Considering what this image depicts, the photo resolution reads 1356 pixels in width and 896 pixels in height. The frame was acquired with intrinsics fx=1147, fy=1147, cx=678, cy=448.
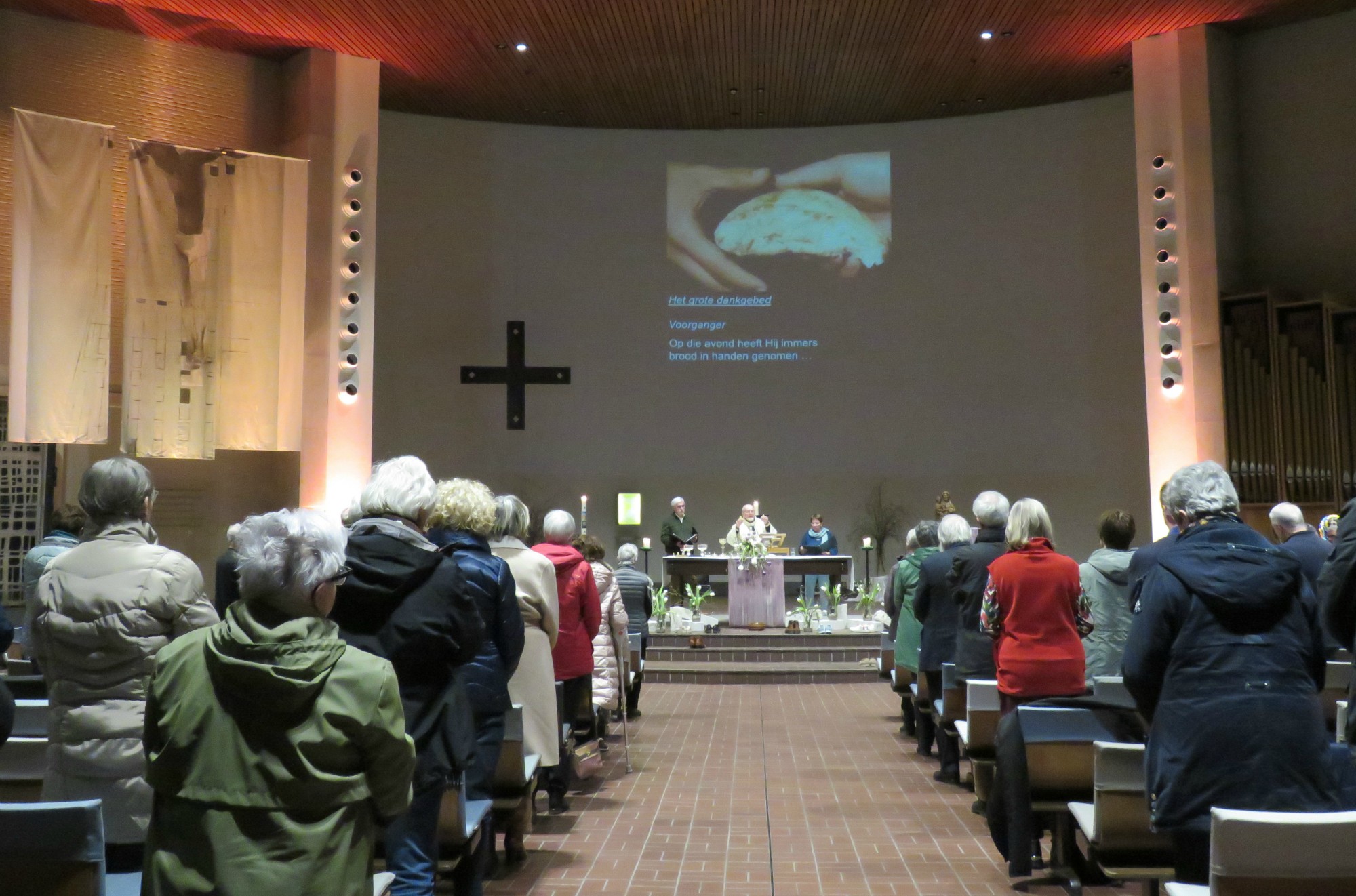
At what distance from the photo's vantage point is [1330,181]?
11.2m

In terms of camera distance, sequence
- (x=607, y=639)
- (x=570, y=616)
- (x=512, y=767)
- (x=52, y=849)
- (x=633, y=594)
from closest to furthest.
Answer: (x=52, y=849) < (x=512, y=767) < (x=570, y=616) < (x=607, y=639) < (x=633, y=594)

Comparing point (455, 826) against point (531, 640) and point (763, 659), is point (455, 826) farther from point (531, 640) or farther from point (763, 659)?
point (763, 659)

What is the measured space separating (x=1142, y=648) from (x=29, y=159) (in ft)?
32.8

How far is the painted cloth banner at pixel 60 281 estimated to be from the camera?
31.6 feet

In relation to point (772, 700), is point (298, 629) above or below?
above

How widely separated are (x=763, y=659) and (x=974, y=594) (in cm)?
536

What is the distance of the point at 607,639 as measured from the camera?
6.02 metres

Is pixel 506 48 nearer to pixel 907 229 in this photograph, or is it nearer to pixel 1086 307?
pixel 907 229

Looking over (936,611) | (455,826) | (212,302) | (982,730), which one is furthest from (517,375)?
(455,826)

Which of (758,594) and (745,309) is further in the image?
(745,309)

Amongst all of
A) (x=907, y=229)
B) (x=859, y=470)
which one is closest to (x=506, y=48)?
(x=907, y=229)

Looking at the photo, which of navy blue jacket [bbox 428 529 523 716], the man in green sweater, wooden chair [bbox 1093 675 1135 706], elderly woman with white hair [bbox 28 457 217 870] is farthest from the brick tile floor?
the man in green sweater

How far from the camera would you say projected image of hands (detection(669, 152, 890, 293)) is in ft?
46.0

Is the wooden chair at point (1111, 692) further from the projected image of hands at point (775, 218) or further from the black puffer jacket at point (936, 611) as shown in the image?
the projected image of hands at point (775, 218)
